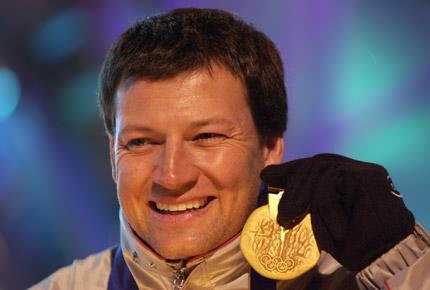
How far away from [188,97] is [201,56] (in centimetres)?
12

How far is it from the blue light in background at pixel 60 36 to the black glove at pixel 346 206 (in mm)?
1813

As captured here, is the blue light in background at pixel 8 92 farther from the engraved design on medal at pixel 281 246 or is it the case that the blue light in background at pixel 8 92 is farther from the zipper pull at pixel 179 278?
the engraved design on medal at pixel 281 246

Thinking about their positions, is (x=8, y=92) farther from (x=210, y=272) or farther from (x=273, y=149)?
(x=210, y=272)

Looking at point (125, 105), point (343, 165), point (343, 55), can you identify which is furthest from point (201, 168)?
point (343, 55)

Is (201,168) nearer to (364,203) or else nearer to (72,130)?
(364,203)

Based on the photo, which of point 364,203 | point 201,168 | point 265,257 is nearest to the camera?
point 364,203

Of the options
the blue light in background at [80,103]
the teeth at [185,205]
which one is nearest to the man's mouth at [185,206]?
the teeth at [185,205]

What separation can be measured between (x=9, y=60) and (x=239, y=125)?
1725 mm

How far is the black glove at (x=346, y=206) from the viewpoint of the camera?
1.41 meters

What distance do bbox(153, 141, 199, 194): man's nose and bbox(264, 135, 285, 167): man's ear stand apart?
12.1 inches

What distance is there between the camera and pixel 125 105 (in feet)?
5.86

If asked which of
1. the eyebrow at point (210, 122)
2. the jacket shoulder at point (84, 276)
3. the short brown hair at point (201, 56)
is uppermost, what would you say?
the short brown hair at point (201, 56)

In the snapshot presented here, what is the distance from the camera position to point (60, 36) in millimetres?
3068

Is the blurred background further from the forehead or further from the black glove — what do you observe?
the black glove
